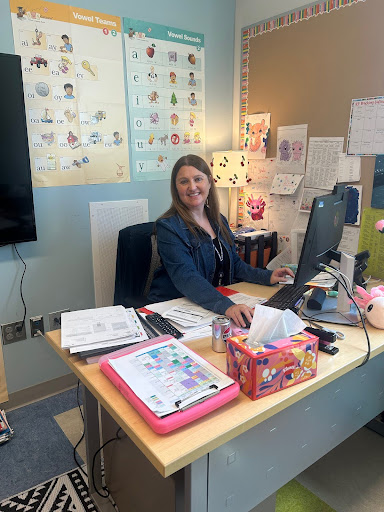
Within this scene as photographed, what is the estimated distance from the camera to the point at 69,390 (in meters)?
2.46

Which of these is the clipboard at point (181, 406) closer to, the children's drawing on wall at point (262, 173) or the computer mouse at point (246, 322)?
the computer mouse at point (246, 322)

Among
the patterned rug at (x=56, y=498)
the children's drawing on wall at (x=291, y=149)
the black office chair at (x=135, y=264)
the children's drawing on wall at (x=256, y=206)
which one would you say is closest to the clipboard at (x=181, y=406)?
the patterned rug at (x=56, y=498)

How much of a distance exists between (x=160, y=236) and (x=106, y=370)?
2.74ft

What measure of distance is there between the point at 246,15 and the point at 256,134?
791mm

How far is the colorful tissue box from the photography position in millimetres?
1015

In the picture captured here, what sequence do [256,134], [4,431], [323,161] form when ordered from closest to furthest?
[4,431], [323,161], [256,134]

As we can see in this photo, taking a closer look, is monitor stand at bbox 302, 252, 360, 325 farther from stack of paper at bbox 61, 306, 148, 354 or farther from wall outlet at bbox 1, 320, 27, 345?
wall outlet at bbox 1, 320, 27, 345

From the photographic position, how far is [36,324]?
89.1 inches

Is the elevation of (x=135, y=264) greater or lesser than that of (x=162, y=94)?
lesser

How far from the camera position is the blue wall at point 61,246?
2.14m

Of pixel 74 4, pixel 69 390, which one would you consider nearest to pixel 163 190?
pixel 74 4

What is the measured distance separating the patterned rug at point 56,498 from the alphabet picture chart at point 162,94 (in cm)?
168

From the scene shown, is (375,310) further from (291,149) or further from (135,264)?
(291,149)

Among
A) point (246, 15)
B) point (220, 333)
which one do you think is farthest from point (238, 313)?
point (246, 15)
